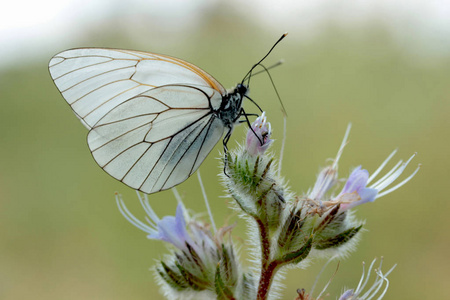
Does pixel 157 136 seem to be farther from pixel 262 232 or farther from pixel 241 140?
pixel 241 140

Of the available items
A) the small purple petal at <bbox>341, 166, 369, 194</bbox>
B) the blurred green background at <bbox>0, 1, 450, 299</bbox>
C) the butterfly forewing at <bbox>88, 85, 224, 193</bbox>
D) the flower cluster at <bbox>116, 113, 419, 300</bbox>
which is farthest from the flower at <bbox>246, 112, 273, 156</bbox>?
the blurred green background at <bbox>0, 1, 450, 299</bbox>

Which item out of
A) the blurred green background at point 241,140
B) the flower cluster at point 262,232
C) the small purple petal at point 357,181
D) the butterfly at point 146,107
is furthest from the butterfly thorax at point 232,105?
the blurred green background at point 241,140

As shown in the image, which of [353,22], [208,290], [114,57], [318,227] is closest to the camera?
[318,227]

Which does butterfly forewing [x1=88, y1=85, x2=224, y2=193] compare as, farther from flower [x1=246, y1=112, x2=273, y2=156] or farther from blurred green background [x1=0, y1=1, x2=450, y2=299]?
blurred green background [x1=0, y1=1, x2=450, y2=299]

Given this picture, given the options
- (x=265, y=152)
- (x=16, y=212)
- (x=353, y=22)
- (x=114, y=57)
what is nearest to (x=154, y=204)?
(x=16, y=212)

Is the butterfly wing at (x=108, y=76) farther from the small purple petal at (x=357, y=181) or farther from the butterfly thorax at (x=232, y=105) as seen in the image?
the small purple petal at (x=357, y=181)

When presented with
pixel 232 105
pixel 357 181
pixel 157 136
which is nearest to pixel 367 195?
pixel 357 181

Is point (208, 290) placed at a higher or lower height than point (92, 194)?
lower

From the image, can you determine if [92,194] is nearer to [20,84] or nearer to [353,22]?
[20,84]
